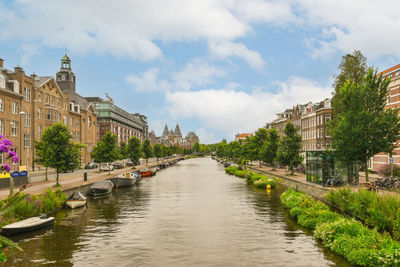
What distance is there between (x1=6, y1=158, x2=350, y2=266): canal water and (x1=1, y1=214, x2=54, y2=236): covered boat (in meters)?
0.50

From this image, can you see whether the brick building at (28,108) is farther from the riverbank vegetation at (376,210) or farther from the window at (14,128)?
Answer: the riverbank vegetation at (376,210)

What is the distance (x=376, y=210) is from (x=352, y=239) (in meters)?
3.90

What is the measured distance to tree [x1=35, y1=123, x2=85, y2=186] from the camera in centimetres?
3650

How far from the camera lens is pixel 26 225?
2005 cm

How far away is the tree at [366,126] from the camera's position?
32.7 metres

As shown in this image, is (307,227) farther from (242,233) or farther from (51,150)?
(51,150)

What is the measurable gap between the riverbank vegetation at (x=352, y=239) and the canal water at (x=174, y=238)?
61cm

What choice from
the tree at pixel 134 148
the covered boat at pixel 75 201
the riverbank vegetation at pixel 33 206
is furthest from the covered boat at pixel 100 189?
the tree at pixel 134 148

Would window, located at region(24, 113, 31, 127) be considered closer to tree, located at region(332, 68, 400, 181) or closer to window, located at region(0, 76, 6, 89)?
window, located at region(0, 76, 6, 89)

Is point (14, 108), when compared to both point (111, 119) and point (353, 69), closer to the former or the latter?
point (353, 69)

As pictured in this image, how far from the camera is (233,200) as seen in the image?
113 ft

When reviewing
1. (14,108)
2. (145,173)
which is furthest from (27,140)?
(145,173)

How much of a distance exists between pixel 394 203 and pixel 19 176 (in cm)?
3595

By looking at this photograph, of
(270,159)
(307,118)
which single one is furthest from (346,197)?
(307,118)
